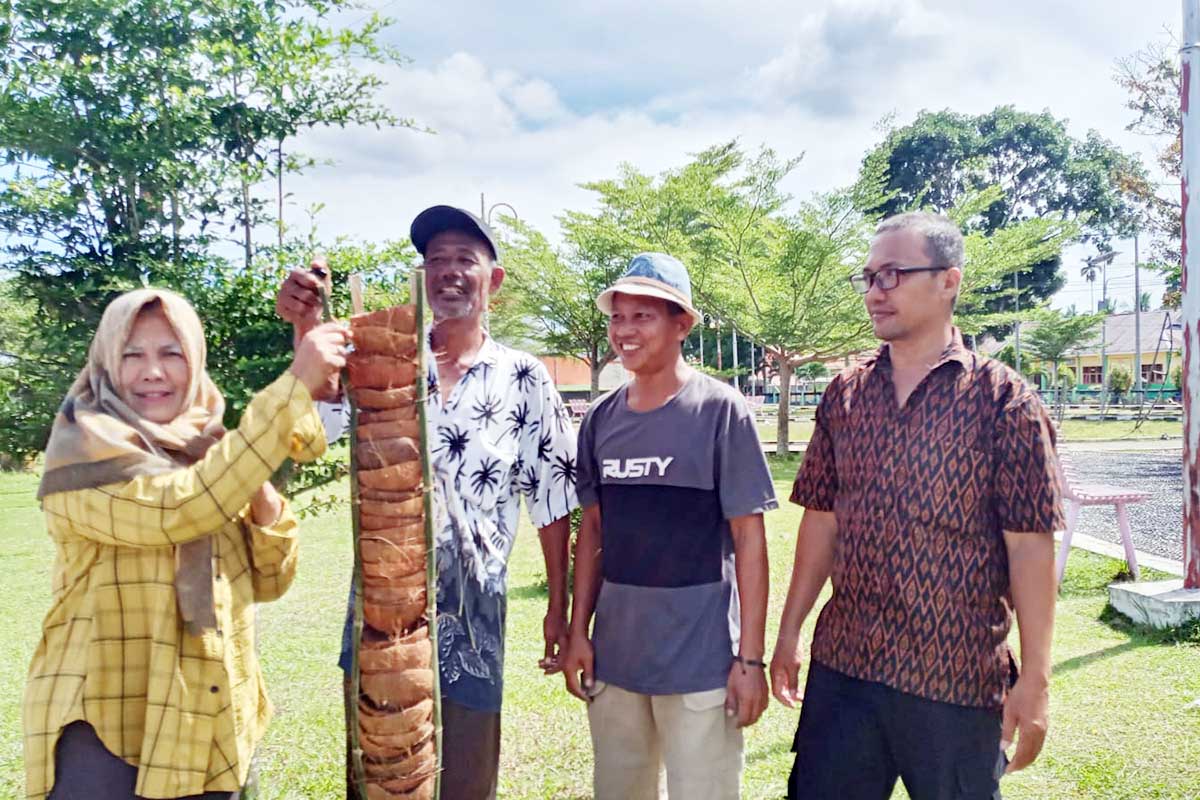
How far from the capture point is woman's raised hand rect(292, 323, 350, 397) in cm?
168

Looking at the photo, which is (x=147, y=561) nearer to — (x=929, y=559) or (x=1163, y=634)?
(x=929, y=559)

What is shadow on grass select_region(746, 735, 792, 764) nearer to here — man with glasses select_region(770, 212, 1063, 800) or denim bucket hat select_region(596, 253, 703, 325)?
man with glasses select_region(770, 212, 1063, 800)

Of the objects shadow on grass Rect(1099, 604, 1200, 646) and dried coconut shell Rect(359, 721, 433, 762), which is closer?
dried coconut shell Rect(359, 721, 433, 762)

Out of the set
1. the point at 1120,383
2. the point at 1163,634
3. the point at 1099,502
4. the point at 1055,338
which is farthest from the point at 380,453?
the point at 1120,383

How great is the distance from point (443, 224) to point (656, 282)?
26.5 inches

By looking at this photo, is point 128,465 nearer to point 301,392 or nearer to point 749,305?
point 301,392

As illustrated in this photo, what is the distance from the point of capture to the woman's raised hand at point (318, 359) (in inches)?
66.2

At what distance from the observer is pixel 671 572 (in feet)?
7.68

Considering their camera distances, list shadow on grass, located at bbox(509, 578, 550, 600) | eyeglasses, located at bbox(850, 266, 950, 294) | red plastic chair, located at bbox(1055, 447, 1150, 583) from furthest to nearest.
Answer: shadow on grass, located at bbox(509, 578, 550, 600) < red plastic chair, located at bbox(1055, 447, 1150, 583) < eyeglasses, located at bbox(850, 266, 950, 294)

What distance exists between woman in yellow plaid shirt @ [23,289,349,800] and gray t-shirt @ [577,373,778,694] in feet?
3.23

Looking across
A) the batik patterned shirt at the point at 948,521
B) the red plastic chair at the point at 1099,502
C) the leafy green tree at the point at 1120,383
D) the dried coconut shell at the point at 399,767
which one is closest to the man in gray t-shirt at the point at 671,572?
the batik patterned shirt at the point at 948,521

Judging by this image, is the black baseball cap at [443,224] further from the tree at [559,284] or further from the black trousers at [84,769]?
the tree at [559,284]

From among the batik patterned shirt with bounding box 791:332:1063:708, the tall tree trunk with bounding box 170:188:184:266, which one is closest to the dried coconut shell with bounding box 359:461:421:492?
the batik patterned shirt with bounding box 791:332:1063:708

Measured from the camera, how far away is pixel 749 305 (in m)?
19.4
